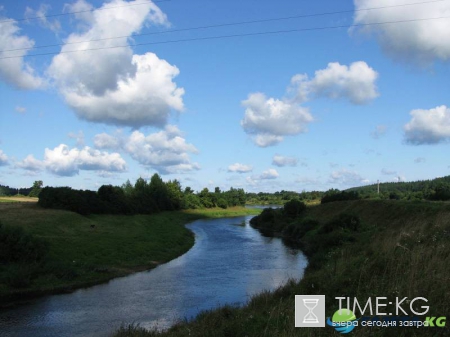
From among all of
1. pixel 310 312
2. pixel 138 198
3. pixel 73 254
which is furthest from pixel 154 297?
pixel 138 198

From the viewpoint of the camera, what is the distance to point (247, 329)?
11.2 m

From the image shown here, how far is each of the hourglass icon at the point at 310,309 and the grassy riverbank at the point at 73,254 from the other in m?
20.0

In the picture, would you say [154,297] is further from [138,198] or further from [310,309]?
[138,198]

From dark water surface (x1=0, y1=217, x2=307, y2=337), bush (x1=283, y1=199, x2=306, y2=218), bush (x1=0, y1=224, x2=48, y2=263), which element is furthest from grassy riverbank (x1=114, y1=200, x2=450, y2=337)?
bush (x1=283, y1=199, x2=306, y2=218)

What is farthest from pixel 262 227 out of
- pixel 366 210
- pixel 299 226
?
pixel 366 210

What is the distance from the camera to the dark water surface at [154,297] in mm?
19109

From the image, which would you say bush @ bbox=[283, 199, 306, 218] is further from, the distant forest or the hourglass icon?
the hourglass icon

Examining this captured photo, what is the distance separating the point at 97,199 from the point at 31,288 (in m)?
47.5

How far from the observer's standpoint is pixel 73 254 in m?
34.4

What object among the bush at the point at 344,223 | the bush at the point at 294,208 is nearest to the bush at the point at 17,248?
the bush at the point at 344,223

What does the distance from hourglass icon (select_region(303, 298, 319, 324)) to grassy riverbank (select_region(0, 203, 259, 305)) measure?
2000 cm

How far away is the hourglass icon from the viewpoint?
1071 centimetres

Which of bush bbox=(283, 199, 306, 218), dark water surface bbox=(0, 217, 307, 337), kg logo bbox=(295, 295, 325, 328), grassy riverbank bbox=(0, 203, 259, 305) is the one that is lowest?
dark water surface bbox=(0, 217, 307, 337)

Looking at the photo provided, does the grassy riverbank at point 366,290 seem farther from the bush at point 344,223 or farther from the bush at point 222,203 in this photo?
the bush at point 222,203
